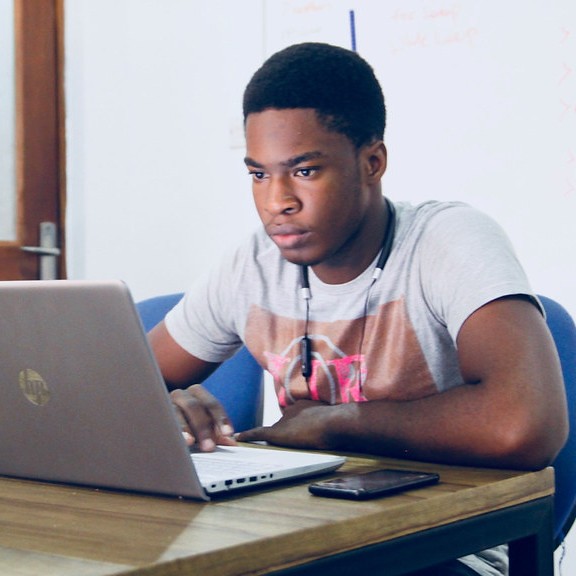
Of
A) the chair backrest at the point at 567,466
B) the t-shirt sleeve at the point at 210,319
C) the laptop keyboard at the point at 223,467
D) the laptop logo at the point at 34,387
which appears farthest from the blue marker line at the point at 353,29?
the laptop logo at the point at 34,387

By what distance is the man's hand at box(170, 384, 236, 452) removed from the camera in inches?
47.2

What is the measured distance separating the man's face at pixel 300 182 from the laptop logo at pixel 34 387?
0.51m

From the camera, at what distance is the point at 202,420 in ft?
3.98

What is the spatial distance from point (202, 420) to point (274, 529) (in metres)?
0.43

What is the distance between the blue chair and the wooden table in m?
0.75

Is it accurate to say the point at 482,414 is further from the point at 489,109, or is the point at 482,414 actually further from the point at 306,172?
the point at 489,109

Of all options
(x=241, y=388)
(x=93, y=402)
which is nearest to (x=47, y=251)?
(x=241, y=388)

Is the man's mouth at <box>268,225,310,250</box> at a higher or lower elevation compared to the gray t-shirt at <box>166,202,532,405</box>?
higher

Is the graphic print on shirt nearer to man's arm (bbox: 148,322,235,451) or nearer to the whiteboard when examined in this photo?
man's arm (bbox: 148,322,235,451)

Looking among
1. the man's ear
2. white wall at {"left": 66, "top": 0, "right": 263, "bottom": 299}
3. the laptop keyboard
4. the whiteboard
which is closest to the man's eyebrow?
the man's ear

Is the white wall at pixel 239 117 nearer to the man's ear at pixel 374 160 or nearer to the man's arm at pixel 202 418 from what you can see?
the man's ear at pixel 374 160

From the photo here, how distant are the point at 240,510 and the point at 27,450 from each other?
29 cm

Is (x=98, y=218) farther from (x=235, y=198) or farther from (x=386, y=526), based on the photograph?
(x=386, y=526)

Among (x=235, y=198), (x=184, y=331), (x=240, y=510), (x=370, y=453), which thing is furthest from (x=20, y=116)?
(x=240, y=510)
